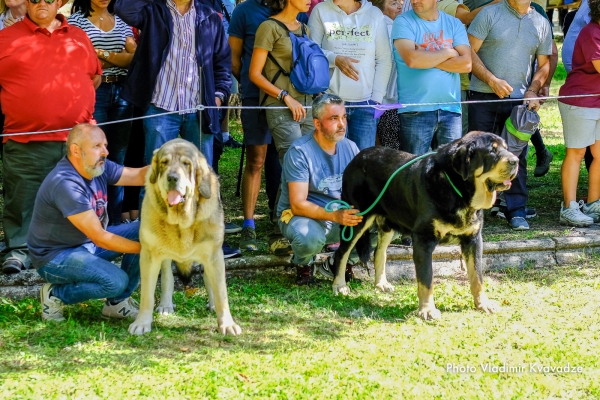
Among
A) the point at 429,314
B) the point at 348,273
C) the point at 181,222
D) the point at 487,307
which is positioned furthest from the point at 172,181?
the point at 487,307

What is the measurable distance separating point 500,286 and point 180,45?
10.9 feet

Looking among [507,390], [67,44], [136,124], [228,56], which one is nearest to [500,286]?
[507,390]

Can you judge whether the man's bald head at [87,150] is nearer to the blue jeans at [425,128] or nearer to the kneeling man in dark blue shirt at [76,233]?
the kneeling man in dark blue shirt at [76,233]

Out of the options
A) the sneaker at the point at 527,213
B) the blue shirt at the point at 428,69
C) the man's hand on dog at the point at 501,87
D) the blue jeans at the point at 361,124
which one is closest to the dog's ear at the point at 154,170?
the blue jeans at the point at 361,124

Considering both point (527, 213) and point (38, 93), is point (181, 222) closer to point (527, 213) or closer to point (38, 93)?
point (38, 93)

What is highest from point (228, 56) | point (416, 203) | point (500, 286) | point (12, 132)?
point (228, 56)

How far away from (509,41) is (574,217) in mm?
1860

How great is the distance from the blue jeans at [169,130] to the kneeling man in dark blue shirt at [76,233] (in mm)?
929

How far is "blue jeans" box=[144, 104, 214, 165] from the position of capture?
6922mm

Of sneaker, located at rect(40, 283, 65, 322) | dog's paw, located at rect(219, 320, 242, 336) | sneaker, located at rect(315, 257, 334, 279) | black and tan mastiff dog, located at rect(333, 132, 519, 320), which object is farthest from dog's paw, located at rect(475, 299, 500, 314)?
sneaker, located at rect(40, 283, 65, 322)

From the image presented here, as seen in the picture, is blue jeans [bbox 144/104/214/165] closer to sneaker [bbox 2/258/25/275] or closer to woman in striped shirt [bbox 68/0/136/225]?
woman in striped shirt [bbox 68/0/136/225]

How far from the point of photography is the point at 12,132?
6.58 metres

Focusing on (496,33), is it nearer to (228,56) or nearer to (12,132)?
(228,56)

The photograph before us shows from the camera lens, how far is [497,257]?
301 inches
